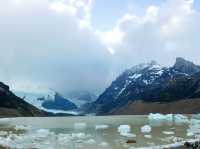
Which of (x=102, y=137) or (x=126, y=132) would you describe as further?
(x=126, y=132)

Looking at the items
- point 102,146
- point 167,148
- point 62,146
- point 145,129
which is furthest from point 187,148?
point 145,129

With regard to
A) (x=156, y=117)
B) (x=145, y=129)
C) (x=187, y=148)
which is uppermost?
(x=156, y=117)

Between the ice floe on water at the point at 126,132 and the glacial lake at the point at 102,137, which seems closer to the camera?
the glacial lake at the point at 102,137

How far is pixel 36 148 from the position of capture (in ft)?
146

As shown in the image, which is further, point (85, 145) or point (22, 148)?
point (85, 145)

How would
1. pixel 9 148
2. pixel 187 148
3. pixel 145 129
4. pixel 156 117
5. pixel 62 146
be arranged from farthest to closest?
pixel 156 117
pixel 145 129
pixel 62 146
pixel 9 148
pixel 187 148

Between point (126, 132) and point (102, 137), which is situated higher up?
point (126, 132)

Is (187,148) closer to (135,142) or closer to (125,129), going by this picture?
(135,142)

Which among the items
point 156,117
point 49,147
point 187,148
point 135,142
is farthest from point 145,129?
point 156,117

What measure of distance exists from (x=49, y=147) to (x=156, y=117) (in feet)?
314

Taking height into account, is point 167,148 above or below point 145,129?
below

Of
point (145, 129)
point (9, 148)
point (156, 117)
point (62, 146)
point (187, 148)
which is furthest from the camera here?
point (156, 117)

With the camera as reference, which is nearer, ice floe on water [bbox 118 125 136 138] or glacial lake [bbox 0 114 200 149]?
glacial lake [bbox 0 114 200 149]

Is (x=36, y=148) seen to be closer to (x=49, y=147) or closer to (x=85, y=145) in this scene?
(x=49, y=147)
